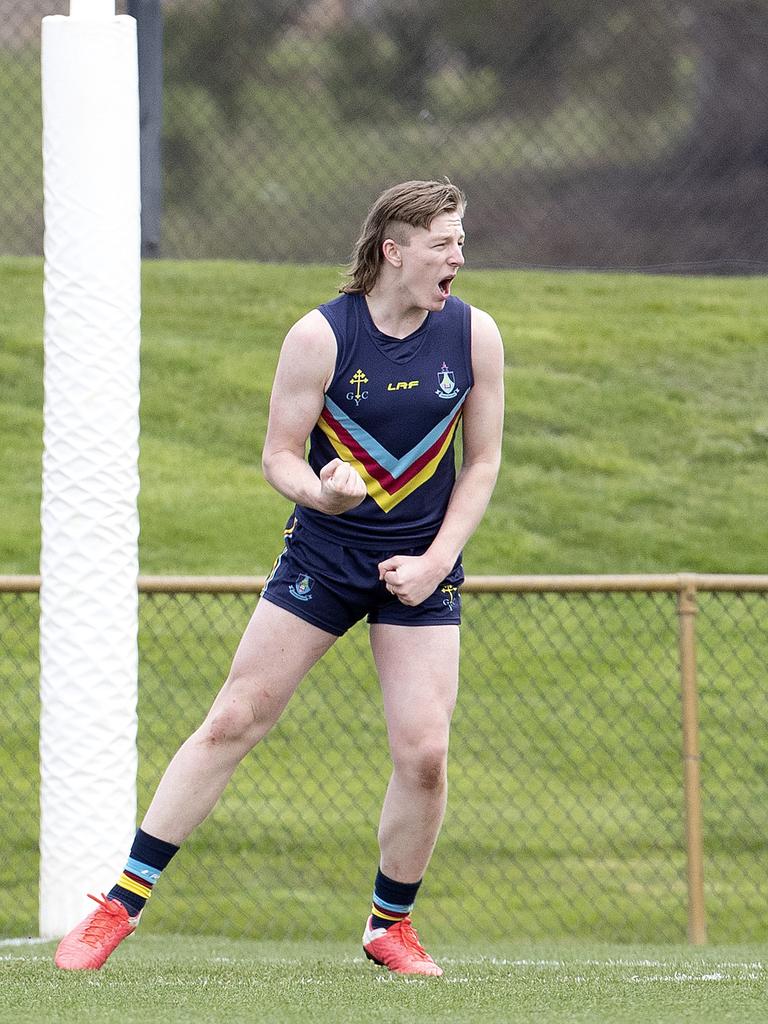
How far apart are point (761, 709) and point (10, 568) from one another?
391cm

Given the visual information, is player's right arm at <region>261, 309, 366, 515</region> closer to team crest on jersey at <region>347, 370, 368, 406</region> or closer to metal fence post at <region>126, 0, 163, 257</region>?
team crest on jersey at <region>347, 370, 368, 406</region>

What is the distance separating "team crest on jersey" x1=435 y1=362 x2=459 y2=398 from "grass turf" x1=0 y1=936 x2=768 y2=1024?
1365mm

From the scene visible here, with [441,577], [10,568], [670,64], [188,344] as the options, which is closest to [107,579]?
[441,577]

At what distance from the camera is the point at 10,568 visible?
8078mm

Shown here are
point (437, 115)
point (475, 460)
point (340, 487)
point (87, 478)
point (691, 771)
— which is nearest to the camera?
point (340, 487)

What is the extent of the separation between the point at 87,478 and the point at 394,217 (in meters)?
1.70

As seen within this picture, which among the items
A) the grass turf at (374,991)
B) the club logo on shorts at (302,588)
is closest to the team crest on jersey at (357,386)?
the club logo on shorts at (302,588)

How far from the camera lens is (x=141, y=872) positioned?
11.8ft

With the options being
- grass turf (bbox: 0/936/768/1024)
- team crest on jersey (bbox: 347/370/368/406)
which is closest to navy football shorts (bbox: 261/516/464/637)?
team crest on jersey (bbox: 347/370/368/406)

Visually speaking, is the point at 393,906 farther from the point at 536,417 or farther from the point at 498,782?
the point at 536,417

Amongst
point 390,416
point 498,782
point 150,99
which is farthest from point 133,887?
point 150,99

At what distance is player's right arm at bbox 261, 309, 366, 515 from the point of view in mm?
3473

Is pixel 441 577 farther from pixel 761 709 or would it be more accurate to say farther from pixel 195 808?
pixel 761 709

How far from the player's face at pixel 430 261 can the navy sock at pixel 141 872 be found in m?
1.41
